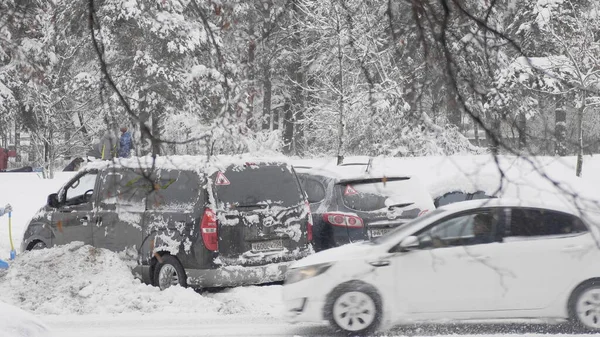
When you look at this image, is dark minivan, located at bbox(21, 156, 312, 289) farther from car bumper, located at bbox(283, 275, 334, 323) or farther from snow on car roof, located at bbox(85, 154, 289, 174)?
car bumper, located at bbox(283, 275, 334, 323)

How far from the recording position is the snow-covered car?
3986mm

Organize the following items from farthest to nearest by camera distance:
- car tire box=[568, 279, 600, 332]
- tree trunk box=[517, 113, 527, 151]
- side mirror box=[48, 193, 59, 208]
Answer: side mirror box=[48, 193, 59, 208] < car tire box=[568, 279, 600, 332] < tree trunk box=[517, 113, 527, 151]

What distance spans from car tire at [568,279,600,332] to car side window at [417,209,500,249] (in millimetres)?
946

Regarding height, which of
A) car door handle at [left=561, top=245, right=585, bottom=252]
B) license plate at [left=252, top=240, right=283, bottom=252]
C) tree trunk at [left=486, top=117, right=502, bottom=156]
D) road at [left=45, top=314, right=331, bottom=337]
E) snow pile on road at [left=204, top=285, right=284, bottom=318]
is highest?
tree trunk at [left=486, top=117, right=502, bottom=156]

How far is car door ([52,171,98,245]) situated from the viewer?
10.9 m

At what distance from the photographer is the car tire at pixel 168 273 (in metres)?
9.86

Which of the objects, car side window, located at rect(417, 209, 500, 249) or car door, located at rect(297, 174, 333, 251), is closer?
car side window, located at rect(417, 209, 500, 249)

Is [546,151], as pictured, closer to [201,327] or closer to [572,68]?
[201,327]

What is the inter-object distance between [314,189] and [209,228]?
2431 millimetres

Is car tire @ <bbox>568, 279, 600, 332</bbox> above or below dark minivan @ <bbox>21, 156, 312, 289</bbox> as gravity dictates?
below

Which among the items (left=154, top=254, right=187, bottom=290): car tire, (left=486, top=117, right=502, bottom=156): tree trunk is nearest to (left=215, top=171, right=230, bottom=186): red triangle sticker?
(left=154, top=254, right=187, bottom=290): car tire

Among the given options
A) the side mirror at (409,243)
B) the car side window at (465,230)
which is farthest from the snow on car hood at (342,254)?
the car side window at (465,230)

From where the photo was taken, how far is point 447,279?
8117 mm

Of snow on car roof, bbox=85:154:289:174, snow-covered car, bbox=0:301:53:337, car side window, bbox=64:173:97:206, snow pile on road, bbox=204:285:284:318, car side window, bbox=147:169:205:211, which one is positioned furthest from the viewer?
car side window, bbox=64:173:97:206
